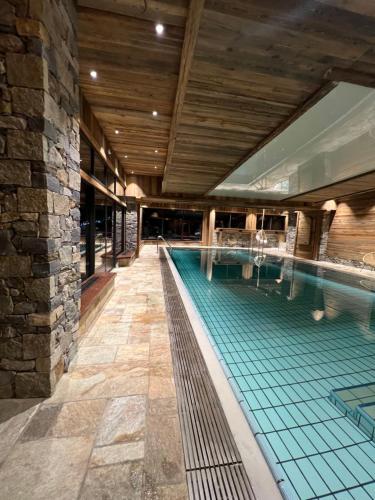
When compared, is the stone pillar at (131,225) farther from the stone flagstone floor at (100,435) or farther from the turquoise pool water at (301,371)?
the stone flagstone floor at (100,435)

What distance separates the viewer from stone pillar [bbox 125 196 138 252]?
7828 mm

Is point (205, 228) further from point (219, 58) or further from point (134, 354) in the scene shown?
point (134, 354)

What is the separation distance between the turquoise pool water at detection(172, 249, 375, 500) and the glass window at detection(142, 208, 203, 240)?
32.8ft

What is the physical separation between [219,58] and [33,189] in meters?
1.97

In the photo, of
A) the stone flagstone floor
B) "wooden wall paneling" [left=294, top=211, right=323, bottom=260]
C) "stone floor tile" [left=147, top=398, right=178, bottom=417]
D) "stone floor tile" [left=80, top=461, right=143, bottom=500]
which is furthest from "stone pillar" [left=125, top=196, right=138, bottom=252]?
"wooden wall paneling" [left=294, top=211, right=323, bottom=260]

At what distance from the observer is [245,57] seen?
1923 millimetres

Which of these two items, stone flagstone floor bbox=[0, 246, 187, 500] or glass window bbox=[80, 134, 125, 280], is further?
glass window bbox=[80, 134, 125, 280]

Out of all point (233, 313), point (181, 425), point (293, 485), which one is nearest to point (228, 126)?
point (233, 313)

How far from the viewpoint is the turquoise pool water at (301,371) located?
133cm

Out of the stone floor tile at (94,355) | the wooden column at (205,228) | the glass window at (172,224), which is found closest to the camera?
the stone floor tile at (94,355)

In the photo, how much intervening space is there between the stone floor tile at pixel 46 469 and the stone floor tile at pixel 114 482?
6 centimetres

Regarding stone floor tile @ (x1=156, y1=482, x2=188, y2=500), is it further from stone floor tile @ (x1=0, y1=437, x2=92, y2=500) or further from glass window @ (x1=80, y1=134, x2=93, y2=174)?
glass window @ (x1=80, y1=134, x2=93, y2=174)

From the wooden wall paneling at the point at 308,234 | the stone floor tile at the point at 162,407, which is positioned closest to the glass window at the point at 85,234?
the stone floor tile at the point at 162,407

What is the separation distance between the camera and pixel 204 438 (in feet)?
4.23
